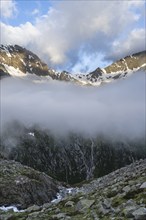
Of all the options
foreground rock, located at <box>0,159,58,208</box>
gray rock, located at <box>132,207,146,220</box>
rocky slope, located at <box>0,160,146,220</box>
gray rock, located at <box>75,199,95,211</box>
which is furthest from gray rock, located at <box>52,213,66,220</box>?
foreground rock, located at <box>0,159,58,208</box>

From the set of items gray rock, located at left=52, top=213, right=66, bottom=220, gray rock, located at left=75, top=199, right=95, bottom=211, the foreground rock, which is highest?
the foreground rock

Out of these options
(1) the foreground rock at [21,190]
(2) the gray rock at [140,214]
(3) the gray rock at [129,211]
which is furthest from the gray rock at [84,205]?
(1) the foreground rock at [21,190]

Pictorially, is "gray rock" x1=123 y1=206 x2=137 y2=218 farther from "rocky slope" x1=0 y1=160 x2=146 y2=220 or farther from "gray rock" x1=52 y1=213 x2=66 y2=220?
"gray rock" x1=52 y1=213 x2=66 y2=220

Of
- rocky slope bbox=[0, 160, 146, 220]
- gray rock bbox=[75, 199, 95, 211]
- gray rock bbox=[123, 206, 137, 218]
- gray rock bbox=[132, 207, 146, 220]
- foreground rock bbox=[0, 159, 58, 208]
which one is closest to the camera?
gray rock bbox=[132, 207, 146, 220]

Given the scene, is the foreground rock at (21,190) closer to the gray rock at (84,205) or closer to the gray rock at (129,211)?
the gray rock at (84,205)

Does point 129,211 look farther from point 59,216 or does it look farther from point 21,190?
point 21,190

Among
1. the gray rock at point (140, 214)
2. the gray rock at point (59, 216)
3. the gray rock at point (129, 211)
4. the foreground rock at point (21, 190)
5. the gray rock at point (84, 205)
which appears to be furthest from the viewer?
the foreground rock at point (21, 190)

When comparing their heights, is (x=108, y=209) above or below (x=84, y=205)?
below

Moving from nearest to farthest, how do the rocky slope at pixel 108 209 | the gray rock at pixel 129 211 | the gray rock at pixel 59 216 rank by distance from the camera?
1. the gray rock at pixel 129 211
2. the rocky slope at pixel 108 209
3. the gray rock at pixel 59 216

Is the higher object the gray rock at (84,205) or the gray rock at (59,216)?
the gray rock at (84,205)

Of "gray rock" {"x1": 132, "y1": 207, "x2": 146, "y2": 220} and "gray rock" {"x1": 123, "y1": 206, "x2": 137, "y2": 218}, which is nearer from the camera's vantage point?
"gray rock" {"x1": 132, "y1": 207, "x2": 146, "y2": 220}

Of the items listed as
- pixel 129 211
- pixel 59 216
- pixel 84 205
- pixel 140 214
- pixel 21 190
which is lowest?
pixel 140 214

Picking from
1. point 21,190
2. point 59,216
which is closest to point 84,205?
point 59,216

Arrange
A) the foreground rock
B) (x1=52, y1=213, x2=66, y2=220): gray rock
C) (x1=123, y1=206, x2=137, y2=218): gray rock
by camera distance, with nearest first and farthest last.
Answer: (x1=123, y1=206, x2=137, y2=218): gray rock < (x1=52, y1=213, x2=66, y2=220): gray rock < the foreground rock
